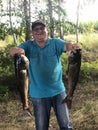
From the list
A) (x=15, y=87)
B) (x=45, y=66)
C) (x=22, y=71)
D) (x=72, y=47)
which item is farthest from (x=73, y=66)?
(x=15, y=87)

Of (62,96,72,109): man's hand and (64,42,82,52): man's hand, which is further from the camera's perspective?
(62,96,72,109): man's hand

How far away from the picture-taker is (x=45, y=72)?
443cm

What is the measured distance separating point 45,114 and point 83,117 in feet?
9.86

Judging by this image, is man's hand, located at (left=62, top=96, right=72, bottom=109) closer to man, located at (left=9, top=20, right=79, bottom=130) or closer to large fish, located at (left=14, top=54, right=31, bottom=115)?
man, located at (left=9, top=20, right=79, bottom=130)

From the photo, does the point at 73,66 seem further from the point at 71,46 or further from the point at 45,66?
the point at 45,66

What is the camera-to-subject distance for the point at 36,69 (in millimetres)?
4434

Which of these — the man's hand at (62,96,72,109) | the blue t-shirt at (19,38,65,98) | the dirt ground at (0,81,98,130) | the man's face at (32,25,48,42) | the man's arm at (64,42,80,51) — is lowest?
the dirt ground at (0,81,98,130)

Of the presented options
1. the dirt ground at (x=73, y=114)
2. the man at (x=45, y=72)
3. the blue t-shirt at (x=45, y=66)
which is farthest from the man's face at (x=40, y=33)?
the dirt ground at (x=73, y=114)

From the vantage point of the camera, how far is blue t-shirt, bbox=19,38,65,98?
4.43 m

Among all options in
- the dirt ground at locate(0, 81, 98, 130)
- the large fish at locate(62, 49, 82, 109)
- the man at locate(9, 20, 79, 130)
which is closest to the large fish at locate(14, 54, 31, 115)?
the large fish at locate(62, 49, 82, 109)

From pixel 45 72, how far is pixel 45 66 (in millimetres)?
73

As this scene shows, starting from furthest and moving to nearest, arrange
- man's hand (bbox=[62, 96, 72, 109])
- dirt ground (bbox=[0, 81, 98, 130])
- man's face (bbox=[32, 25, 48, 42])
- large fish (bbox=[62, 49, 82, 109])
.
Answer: dirt ground (bbox=[0, 81, 98, 130]) → man's face (bbox=[32, 25, 48, 42]) → man's hand (bbox=[62, 96, 72, 109]) → large fish (bbox=[62, 49, 82, 109])

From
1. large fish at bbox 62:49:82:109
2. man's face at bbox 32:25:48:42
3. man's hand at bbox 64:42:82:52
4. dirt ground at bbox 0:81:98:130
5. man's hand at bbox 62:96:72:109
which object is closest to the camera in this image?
large fish at bbox 62:49:82:109

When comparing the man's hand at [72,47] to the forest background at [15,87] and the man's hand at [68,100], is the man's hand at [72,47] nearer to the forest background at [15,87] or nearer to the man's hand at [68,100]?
the man's hand at [68,100]
